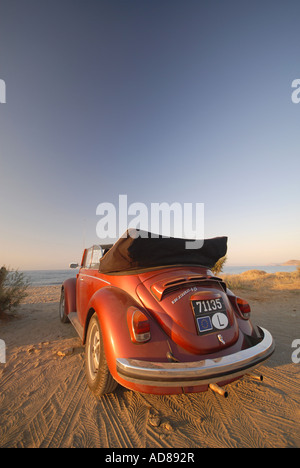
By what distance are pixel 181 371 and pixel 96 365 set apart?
123 cm

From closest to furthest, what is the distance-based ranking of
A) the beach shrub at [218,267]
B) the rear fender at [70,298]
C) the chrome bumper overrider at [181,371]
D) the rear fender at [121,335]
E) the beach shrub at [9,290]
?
1. the chrome bumper overrider at [181,371]
2. the rear fender at [121,335]
3. the rear fender at [70,298]
4. the beach shrub at [9,290]
5. the beach shrub at [218,267]

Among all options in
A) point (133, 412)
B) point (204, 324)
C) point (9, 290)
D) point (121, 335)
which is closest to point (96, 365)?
point (133, 412)

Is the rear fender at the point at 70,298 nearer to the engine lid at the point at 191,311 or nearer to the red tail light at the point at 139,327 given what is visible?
the engine lid at the point at 191,311

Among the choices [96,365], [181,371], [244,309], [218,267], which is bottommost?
[218,267]

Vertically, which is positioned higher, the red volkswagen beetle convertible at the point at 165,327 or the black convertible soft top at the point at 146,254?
the black convertible soft top at the point at 146,254

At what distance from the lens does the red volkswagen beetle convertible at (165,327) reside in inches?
60.3

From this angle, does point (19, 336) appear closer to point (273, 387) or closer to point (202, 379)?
point (202, 379)

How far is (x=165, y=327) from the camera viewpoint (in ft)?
5.99

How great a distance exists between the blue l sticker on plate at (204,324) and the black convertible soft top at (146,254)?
712mm

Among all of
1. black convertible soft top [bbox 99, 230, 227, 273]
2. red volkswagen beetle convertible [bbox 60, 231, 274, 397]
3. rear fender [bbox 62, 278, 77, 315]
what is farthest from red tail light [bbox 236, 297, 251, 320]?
rear fender [bbox 62, 278, 77, 315]

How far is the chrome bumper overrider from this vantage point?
1.45m

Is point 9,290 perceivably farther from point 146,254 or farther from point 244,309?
point 244,309

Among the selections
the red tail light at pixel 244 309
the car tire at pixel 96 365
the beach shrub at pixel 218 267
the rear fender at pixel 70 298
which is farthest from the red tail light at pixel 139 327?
the beach shrub at pixel 218 267
